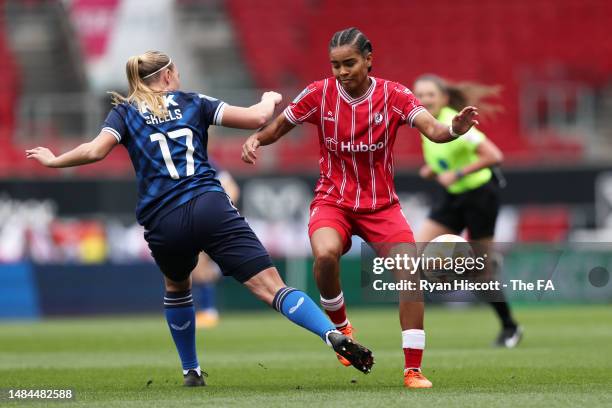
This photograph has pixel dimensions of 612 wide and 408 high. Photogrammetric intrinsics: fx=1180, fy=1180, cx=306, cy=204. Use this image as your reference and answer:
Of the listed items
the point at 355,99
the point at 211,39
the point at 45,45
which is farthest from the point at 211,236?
the point at 45,45

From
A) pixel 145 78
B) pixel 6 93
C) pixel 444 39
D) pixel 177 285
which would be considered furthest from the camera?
pixel 444 39

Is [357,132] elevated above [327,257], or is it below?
above

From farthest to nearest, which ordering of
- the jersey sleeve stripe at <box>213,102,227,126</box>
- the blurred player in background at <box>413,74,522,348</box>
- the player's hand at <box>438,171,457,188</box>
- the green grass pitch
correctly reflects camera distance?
the player's hand at <box>438,171,457,188</box>
the blurred player in background at <box>413,74,522,348</box>
the jersey sleeve stripe at <box>213,102,227,126</box>
the green grass pitch

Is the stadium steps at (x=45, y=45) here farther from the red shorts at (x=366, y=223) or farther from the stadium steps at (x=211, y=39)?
the red shorts at (x=366, y=223)

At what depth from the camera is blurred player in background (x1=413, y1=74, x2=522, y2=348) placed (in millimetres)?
10344

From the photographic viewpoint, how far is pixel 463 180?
425 inches

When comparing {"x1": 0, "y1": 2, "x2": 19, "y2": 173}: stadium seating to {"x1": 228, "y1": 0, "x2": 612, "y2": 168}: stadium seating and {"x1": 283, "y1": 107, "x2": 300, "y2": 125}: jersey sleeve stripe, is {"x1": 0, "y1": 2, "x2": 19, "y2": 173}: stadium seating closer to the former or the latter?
{"x1": 228, "y1": 0, "x2": 612, "y2": 168}: stadium seating

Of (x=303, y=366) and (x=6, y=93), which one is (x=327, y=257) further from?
(x=6, y=93)

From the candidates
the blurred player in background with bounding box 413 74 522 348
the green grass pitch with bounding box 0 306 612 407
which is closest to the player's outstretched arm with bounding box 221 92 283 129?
the green grass pitch with bounding box 0 306 612 407

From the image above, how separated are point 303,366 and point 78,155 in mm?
2888

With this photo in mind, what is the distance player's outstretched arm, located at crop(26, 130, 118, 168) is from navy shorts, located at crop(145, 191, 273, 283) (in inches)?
19.7

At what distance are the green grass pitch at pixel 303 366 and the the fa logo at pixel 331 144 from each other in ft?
4.63

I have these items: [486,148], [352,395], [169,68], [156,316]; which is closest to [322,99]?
[169,68]

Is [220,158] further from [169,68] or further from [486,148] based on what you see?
[169,68]
